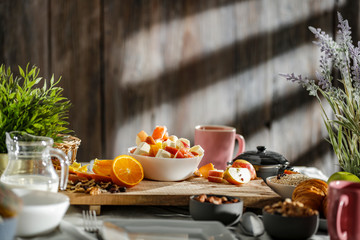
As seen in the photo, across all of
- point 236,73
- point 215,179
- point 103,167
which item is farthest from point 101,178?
point 236,73

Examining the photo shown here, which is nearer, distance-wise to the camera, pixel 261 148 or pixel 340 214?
pixel 340 214

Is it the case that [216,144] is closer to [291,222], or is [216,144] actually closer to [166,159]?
[166,159]

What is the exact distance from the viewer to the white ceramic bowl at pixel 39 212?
2.70 ft

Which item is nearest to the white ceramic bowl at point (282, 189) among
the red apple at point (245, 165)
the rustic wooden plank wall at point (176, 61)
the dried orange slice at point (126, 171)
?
the red apple at point (245, 165)

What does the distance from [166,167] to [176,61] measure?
1593 millimetres

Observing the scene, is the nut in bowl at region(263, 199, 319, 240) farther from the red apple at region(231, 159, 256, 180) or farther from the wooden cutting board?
the red apple at region(231, 159, 256, 180)

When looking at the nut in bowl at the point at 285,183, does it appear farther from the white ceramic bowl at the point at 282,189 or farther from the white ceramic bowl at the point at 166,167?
the white ceramic bowl at the point at 166,167

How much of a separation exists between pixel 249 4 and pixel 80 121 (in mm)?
1275

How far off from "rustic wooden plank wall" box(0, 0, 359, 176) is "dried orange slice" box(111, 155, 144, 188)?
1559 mm

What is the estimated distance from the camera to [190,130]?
2.85 metres

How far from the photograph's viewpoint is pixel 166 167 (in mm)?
1278

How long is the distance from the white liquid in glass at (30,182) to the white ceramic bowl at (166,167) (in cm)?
36

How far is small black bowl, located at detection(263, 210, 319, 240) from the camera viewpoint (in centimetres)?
87

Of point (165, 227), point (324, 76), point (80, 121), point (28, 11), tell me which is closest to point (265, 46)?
point (80, 121)
